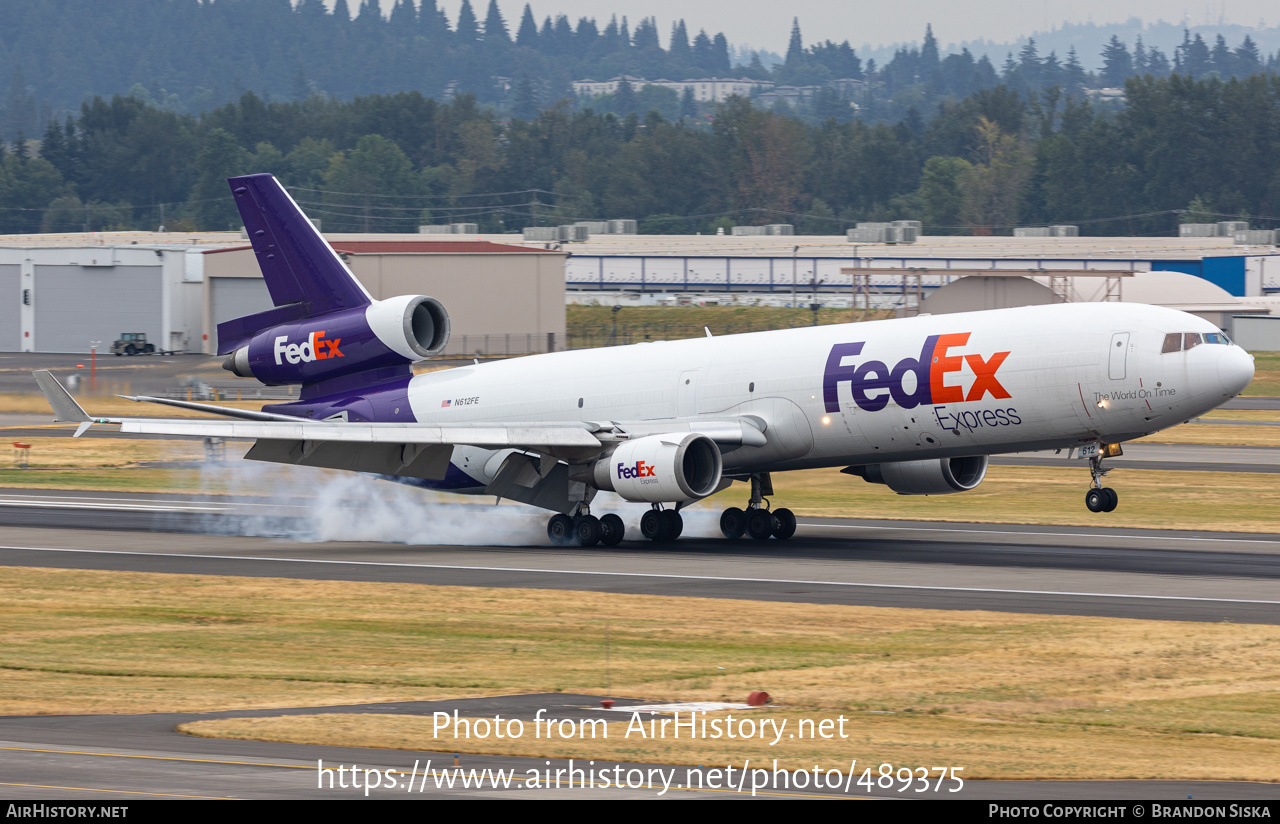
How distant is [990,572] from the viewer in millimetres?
34875

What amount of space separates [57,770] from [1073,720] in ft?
37.9

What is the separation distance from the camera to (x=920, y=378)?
3744cm

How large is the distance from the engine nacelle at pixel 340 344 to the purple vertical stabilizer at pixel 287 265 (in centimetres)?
33

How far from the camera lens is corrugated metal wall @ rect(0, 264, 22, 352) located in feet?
413

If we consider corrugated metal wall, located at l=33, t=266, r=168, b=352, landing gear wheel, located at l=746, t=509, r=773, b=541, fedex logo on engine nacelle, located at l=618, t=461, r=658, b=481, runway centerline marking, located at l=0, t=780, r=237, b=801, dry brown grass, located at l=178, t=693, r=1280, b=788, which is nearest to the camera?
runway centerline marking, located at l=0, t=780, r=237, b=801

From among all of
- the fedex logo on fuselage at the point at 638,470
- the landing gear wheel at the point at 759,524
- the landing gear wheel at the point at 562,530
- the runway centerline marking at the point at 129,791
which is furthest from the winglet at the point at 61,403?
the runway centerline marking at the point at 129,791

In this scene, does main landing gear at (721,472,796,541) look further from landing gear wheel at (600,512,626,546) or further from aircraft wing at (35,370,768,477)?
landing gear wheel at (600,512,626,546)

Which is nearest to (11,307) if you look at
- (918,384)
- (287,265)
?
(287,265)

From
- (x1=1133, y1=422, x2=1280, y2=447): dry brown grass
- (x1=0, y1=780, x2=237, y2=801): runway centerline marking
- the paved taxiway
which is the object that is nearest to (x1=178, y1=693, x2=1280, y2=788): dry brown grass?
the paved taxiway

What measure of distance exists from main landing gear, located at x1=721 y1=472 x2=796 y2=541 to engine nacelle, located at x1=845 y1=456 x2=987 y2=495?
6.91ft

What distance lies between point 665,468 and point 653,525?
4.32m

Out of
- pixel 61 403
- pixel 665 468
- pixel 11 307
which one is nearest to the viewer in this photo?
pixel 61 403

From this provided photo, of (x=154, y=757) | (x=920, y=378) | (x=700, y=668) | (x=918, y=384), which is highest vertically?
(x=920, y=378)

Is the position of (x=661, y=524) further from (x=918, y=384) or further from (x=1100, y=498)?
(x=1100, y=498)
